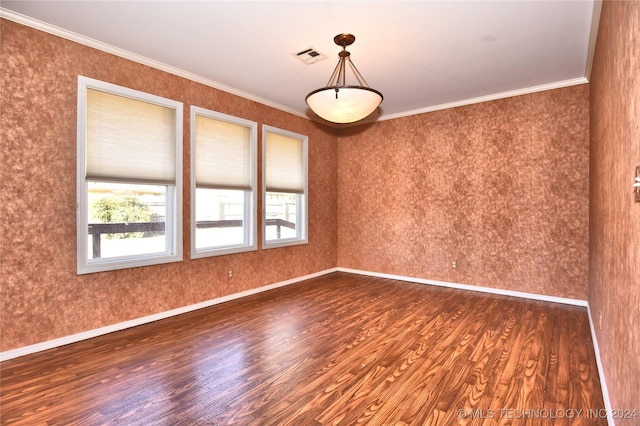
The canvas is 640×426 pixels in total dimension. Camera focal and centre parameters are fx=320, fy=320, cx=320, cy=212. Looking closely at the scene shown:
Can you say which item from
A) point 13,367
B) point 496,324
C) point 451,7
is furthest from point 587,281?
point 13,367

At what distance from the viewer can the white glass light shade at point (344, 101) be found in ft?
9.41

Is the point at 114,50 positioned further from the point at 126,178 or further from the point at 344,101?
the point at 344,101

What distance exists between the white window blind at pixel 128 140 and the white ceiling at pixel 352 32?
53cm

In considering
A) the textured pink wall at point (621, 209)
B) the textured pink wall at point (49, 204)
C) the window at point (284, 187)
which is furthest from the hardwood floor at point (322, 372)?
the window at point (284, 187)

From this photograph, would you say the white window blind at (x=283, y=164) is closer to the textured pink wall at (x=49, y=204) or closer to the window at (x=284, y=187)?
the window at (x=284, y=187)

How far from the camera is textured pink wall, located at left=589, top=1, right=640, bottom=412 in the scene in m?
1.37

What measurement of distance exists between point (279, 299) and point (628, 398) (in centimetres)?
354

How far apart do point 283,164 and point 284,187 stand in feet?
1.23

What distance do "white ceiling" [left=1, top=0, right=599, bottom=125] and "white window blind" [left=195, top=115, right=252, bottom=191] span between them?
22.0 inches

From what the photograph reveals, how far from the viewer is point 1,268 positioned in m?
2.62

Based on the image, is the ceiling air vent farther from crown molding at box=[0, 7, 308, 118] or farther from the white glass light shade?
crown molding at box=[0, 7, 308, 118]

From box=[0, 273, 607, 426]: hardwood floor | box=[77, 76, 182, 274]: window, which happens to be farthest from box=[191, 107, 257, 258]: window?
box=[0, 273, 607, 426]: hardwood floor

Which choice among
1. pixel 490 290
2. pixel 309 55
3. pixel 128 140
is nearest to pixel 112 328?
pixel 128 140

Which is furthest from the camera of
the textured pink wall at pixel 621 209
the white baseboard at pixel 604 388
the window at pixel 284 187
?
the window at pixel 284 187
